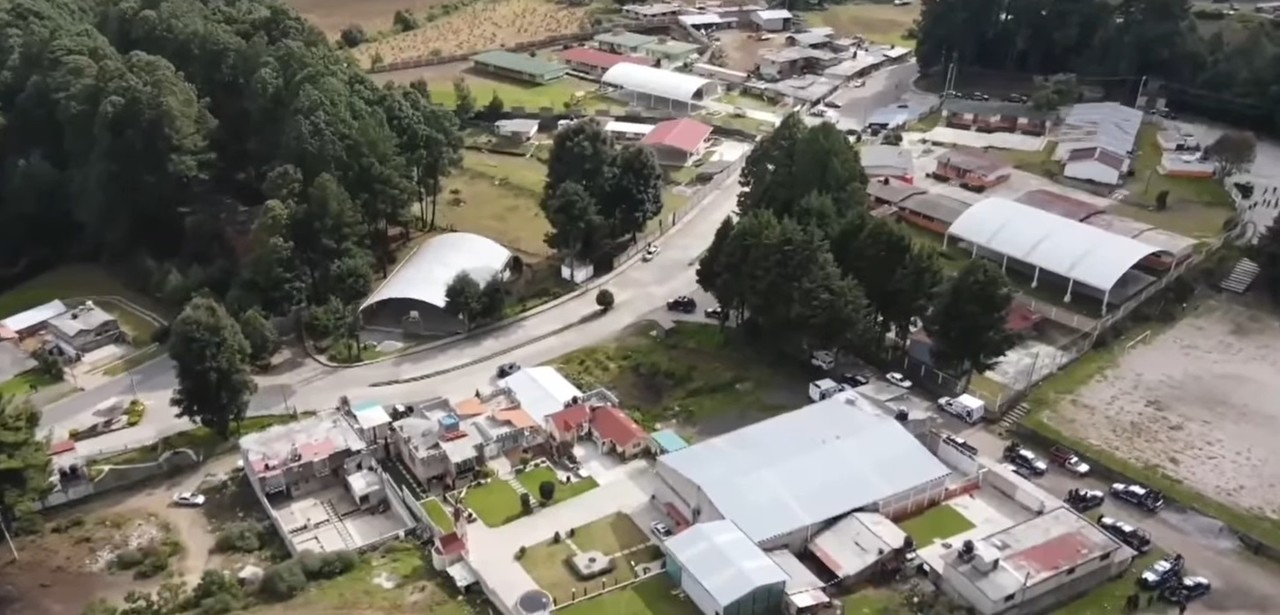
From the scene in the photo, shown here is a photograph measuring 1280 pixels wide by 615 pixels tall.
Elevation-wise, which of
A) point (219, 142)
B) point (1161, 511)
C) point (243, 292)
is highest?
point (219, 142)

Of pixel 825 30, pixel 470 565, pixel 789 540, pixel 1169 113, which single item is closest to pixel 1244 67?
pixel 1169 113

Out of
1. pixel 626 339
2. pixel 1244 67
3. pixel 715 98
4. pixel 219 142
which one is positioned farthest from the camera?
pixel 715 98

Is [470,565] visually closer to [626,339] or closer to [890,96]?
[626,339]

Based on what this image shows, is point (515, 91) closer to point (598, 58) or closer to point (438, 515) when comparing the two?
point (598, 58)

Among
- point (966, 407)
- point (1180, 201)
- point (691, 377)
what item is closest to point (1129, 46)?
point (1180, 201)

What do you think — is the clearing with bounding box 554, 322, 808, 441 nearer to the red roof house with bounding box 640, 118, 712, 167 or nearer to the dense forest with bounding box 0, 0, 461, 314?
the dense forest with bounding box 0, 0, 461, 314

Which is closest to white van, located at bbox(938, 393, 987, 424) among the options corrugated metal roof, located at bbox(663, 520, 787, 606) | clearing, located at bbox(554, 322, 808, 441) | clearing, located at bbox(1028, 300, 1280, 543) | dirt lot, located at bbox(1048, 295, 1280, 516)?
clearing, located at bbox(1028, 300, 1280, 543)
